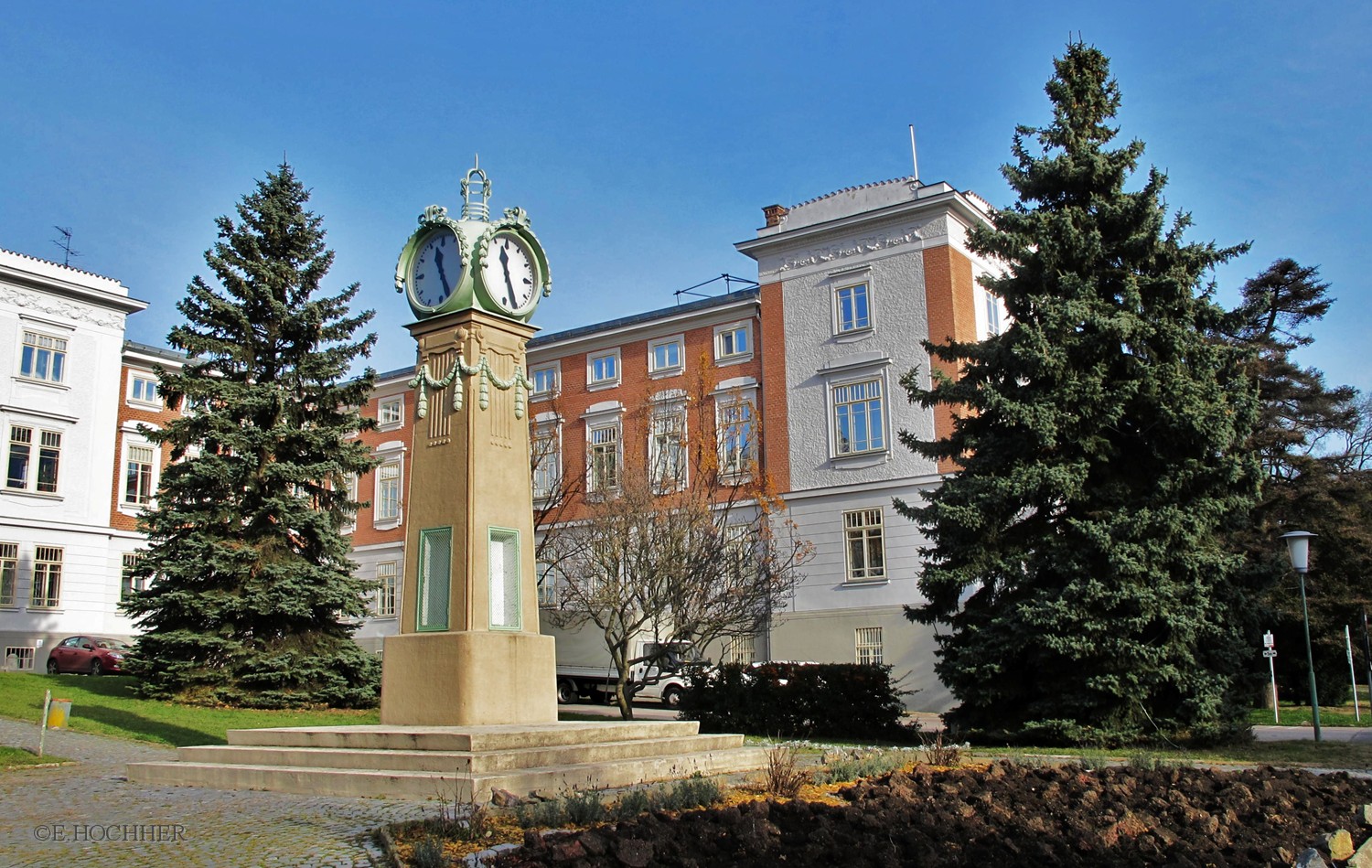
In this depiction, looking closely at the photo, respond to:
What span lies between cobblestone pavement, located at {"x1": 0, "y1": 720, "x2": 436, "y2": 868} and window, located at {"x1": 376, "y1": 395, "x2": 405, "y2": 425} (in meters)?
35.9

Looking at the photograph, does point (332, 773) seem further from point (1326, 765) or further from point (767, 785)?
point (1326, 765)

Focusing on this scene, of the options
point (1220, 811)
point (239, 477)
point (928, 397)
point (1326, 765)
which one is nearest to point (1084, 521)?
point (928, 397)

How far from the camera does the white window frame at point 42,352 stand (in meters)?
38.4

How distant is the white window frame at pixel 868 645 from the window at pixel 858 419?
17.8ft

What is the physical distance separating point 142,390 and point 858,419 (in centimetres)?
2887

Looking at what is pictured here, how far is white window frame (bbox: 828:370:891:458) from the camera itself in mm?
33281

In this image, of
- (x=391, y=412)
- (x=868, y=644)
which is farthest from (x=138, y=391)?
(x=868, y=644)

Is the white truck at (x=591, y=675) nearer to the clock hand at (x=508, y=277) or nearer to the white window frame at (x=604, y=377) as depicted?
the white window frame at (x=604, y=377)

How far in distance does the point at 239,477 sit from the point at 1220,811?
2055cm

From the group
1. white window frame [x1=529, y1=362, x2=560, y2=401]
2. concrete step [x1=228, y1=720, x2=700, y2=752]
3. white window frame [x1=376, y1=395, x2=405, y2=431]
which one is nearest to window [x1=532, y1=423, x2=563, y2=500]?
white window frame [x1=529, y1=362, x2=560, y2=401]

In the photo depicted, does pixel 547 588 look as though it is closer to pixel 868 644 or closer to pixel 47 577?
pixel 868 644

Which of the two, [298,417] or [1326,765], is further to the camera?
[298,417]

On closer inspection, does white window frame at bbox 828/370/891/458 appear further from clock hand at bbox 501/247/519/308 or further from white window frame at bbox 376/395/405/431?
clock hand at bbox 501/247/519/308

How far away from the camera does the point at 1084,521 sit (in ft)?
57.4
